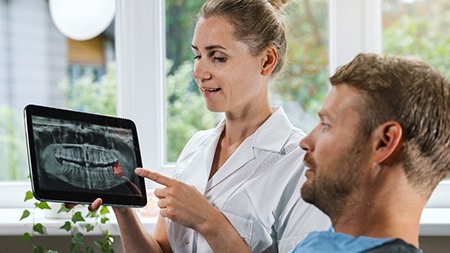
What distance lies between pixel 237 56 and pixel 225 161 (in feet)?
0.92

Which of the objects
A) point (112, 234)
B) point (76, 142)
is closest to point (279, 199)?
point (76, 142)

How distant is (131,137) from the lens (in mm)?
2076

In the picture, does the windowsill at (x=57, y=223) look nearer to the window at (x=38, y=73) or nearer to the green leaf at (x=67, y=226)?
the green leaf at (x=67, y=226)

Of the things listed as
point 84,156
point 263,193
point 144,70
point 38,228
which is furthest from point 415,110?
point 144,70

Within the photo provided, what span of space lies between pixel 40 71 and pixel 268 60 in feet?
3.87

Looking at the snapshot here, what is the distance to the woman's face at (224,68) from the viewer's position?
2.05 m

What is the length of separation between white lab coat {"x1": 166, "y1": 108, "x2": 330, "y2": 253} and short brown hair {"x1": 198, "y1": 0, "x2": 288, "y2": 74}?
18 cm

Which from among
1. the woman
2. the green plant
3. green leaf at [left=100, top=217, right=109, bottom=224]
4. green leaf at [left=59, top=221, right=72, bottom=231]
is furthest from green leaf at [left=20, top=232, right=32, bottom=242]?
the woman

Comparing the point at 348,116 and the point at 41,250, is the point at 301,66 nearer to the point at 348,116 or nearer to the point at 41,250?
the point at 41,250

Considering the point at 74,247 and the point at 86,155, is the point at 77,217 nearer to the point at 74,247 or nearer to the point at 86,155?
the point at 74,247

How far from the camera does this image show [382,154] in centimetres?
141

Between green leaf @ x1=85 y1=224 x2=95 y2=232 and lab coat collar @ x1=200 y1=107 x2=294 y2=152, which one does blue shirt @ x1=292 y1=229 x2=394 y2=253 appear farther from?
green leaf @ x1=85 y1=224 x2=95 y2=232

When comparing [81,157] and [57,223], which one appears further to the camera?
[57,223]

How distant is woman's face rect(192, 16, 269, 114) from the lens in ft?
6.72
